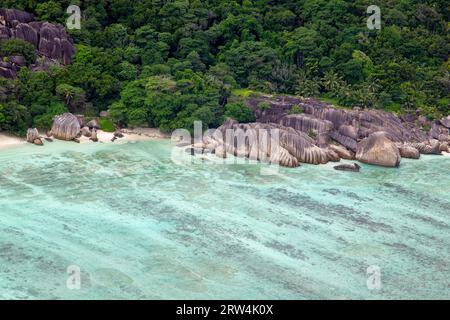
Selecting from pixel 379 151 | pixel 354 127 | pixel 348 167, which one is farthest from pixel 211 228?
pixel 354 127

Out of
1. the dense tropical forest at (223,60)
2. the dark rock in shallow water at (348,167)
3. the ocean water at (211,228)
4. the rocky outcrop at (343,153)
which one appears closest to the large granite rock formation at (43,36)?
the dense tropical forest at (223,60)

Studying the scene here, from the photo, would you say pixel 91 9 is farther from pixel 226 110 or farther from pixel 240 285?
pixel 240 285

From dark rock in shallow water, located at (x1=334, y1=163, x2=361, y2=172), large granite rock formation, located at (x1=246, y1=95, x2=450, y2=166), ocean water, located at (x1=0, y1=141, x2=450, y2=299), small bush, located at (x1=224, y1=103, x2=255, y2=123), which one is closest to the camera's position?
Result: ocean water, located at (x1=0, y1=141, x2=450, y2=299)

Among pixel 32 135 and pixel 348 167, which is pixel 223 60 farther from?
pixel 32 135

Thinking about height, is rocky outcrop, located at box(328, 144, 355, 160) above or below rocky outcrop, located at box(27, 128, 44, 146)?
below

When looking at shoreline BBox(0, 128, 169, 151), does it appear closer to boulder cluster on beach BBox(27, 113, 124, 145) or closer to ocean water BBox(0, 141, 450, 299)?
boulder cluster on beach BBox(27, 113, 124, 145)

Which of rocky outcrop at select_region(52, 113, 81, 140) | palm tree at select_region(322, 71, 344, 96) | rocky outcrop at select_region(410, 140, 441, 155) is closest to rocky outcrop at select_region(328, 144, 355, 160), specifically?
rocky outcrop at select_region(410, 140, 441, 155)
